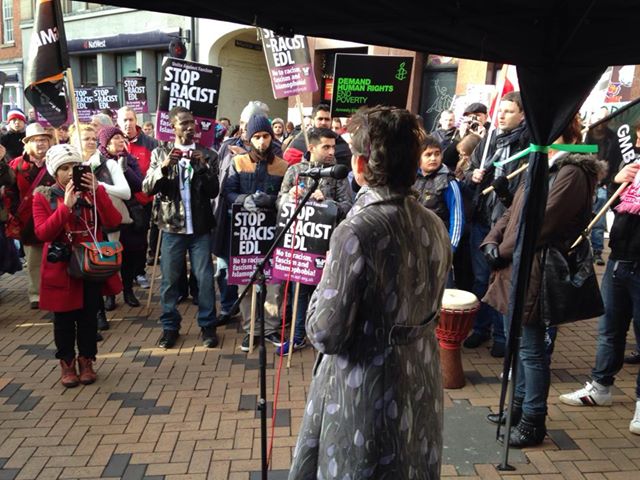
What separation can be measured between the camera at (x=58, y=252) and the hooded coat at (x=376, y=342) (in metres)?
2.76

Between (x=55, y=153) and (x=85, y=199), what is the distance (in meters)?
0.42

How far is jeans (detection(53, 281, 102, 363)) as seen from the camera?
420cm

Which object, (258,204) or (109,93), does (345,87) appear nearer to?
(258,204)

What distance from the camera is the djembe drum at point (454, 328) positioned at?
4090 millimetres

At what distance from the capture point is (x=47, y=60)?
3678 mm

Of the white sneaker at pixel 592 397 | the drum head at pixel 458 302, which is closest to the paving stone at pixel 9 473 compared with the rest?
the drum head at pixel 458 302

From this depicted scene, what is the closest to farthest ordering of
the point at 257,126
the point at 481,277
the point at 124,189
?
the point at 257,126 → the point at 124,189 → the point at 481,277

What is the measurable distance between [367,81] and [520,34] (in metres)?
3.04

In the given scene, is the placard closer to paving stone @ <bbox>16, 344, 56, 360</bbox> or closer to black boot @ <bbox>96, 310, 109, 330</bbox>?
black boot @ <bbox>96, 310, 109, 330</bbox>

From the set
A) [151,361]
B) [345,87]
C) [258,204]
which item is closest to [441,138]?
[345,87]

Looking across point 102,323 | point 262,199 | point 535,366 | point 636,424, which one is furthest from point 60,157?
point 636,424

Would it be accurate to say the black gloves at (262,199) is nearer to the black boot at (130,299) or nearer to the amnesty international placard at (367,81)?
the amnesty international placard at (367,81)

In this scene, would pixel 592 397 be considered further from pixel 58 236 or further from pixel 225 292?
pixel 58 236

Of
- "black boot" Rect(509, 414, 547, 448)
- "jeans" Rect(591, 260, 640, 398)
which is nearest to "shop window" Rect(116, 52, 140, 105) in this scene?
"jeans" Rect(591, 260, 640, 398)
